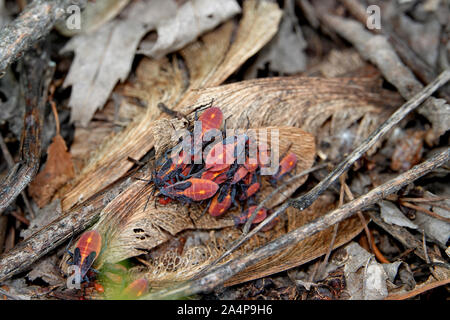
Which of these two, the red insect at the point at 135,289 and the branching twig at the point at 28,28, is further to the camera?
the branching twig at the point at 28,28

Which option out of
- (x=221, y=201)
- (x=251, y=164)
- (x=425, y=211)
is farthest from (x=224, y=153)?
(x=425, y=211)

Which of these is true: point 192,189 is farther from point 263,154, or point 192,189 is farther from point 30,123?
point 30,123

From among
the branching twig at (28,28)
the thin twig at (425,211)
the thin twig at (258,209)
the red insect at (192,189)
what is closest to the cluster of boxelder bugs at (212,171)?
the red insect at (192,189)

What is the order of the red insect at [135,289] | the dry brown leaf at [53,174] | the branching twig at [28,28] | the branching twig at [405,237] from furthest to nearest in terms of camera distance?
the dry brown leaf at [53,174], the branching twig at [405,237], the branching twig at [28,28], the red insect at [135,289]

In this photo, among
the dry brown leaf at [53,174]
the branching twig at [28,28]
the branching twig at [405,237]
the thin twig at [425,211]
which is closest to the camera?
the branching twig at [28,28]

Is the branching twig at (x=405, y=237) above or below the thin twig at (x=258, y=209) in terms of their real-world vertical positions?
below

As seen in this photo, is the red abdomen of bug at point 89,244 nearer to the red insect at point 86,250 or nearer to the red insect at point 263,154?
the red insect at point 86,250

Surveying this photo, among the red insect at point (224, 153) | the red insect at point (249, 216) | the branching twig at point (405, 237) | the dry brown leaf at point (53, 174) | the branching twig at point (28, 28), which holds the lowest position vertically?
the branching twig at point (405, 237)
